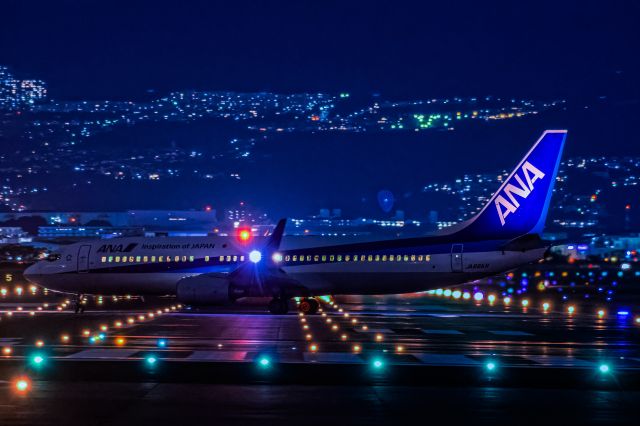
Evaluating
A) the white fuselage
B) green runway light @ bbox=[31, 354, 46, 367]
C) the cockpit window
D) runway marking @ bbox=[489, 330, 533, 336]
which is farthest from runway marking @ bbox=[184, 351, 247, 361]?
the cockpit window

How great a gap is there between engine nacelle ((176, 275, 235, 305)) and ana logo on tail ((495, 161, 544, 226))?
443 inches

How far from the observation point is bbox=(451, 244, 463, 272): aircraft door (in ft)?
132

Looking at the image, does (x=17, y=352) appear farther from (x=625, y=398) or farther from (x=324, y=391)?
(x=625, y=398)

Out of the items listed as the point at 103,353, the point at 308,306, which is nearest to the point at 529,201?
the point at 308,306

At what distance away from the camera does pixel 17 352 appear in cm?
2442

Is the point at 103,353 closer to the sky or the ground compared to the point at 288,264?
closer to the ground

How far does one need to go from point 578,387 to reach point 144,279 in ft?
90.6

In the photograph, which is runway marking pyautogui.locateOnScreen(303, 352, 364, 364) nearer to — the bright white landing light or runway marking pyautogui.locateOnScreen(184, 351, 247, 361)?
runway marking pyautogui.locateOnScreen(184, 351, 247, 361)

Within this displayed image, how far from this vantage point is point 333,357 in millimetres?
23969

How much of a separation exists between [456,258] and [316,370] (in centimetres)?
1971

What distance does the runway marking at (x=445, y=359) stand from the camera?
75.5 ft

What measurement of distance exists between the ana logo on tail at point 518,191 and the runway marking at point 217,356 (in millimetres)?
18407

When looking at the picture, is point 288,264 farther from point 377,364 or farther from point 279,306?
point 377,364

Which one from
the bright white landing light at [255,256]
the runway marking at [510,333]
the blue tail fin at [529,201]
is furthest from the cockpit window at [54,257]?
the runway marking at [510,333]
